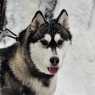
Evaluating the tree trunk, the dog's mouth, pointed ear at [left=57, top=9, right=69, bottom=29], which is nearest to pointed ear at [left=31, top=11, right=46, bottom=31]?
pointed ear at [left=57, top=9, right=69, bottom=29]

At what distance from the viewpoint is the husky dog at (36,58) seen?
19.1 feet

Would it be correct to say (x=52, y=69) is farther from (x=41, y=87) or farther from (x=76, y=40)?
(x=76, y=40)

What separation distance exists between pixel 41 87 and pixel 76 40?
3200 millimetres

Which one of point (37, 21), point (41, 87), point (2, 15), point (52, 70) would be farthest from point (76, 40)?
point (37, 21)

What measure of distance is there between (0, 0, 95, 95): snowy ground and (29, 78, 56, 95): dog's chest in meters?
1.13

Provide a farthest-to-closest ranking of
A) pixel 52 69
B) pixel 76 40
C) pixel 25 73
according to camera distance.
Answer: pixel 76 40
pixel 25 73
pixel 52 69

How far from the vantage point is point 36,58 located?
5871mm

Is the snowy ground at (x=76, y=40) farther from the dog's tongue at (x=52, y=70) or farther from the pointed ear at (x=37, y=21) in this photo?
the pointed ear at (x=37, y=21)

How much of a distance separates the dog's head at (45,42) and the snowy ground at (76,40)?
156 cm

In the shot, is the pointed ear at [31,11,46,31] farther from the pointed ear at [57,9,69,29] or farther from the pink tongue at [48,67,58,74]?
the pink tongue at [48,67,58,74]

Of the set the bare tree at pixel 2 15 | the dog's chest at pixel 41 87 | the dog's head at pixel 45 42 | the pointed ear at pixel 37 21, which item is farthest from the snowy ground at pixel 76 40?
the pointed ear at pixel 37 21

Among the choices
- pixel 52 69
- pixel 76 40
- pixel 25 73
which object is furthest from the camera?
pixel 76 40

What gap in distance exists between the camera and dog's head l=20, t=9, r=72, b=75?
19.1ft

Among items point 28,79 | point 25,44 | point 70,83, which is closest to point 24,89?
point 28,79
